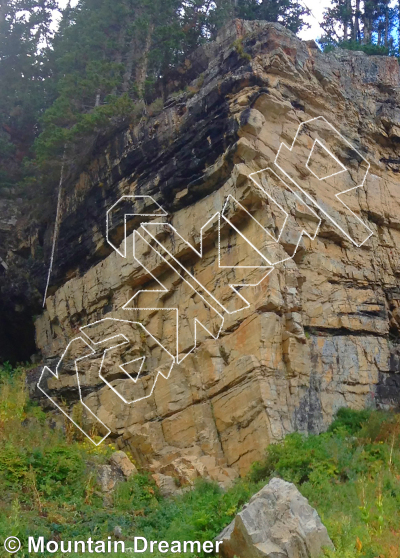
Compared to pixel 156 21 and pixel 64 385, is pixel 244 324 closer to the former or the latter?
pixel 64 385

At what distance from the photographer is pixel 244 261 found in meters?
13.0

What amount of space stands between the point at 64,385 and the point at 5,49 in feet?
51.2

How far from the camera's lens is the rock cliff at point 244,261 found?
1215 cm

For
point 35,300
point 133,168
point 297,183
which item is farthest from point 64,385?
point 297,183

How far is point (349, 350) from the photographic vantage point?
42.0 feet

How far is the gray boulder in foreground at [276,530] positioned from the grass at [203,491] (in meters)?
0.30

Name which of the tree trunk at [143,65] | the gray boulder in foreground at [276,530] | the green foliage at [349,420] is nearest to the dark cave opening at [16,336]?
the tree trunk at [143,65]

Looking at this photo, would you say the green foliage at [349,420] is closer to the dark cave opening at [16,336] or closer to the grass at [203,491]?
the grass at [203,491]

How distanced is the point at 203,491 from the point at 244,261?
4383 millimetres

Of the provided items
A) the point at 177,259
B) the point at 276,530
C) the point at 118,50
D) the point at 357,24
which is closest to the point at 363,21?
the point at 357,24

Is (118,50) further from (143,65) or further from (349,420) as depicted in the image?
(349,420)

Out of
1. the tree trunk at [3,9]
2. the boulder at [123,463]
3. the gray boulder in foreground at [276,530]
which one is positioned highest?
the tree trunk at [3,9]

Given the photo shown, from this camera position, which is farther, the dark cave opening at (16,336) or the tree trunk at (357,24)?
the tree trunk at (357,24)

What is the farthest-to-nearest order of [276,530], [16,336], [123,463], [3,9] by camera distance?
[3,9]
[16,336]
[123,463]
[276,530]
